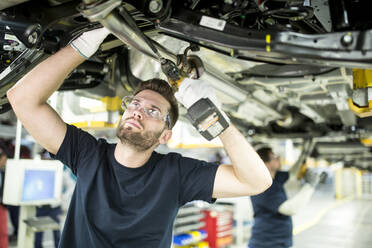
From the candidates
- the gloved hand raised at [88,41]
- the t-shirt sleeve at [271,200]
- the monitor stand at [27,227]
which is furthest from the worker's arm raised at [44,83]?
the t-shirt sleeve at [271,200]

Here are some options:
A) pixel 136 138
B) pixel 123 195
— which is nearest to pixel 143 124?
pixel 136 138

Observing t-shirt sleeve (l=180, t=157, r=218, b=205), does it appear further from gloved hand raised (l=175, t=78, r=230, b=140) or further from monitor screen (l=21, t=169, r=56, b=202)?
monitor screen (l=21, t=169, r=56, b=202)

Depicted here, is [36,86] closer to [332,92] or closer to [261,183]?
[261,183]

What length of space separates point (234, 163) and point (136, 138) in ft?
1.60

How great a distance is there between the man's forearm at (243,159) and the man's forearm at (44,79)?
78 cm

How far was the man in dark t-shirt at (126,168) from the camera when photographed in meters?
1.37

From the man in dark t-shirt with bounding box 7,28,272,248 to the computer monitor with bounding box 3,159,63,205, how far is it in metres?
2.06

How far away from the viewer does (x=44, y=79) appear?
4.45 ft

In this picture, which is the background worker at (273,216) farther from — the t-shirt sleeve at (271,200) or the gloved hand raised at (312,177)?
the gloved hand raised at (312,177)

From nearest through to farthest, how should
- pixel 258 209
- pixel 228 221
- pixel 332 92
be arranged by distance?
pixel 332 92 → pixel 258 209 → pixel 228 221

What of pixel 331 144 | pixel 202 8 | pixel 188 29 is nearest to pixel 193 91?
pixel 188 29

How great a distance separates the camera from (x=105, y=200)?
4.69ft

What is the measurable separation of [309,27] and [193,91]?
73cm

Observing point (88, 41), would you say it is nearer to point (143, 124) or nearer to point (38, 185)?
point (143, 124)
